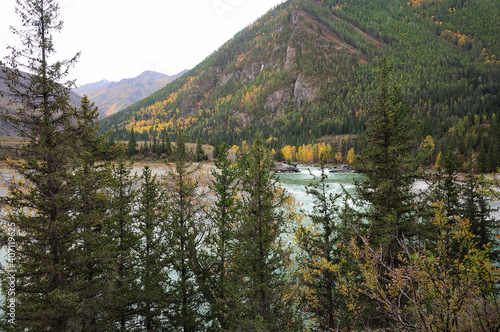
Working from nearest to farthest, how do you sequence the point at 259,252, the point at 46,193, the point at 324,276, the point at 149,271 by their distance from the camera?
the point at 46,193 < the point at 259,252 < the point at 324,276 < the point at 149,271

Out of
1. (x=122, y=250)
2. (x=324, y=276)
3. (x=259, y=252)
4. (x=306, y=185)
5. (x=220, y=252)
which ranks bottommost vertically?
(x=306, y=185)

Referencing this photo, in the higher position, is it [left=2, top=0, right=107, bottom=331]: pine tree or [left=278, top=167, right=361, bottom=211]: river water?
[left=2, top=0, right=107, bottom=331]: pine tree

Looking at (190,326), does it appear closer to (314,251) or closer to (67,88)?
(314,251)

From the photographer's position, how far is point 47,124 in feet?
22.5

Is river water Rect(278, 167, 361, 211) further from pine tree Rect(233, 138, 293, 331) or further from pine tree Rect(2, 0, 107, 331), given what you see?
pine tree Rect(2, 0, 107, 331)

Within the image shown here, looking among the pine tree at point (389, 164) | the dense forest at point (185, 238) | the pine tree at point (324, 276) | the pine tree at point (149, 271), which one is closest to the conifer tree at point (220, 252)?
the dense forest at point (185, 238)

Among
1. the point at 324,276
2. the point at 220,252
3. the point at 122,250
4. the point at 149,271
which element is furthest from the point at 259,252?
the point at 122,250

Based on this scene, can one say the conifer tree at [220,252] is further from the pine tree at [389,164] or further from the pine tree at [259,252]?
the pine tree at [389,164]

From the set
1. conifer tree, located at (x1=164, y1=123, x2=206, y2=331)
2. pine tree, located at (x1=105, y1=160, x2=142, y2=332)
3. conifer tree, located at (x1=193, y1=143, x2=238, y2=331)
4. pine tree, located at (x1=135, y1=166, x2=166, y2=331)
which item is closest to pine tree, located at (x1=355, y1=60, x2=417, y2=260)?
conifer tree, located at (x1=193, y1=143, x2=238, y2=331)

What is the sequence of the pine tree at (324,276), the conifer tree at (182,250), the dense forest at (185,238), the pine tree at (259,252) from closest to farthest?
1. the dense forest at (185,238)
2. the pine tree at (259,252)
3. the pine tree at (324,276)
4. the conifer tree at (182,250)

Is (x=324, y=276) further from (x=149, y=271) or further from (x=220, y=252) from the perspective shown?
(x=149, y=271)

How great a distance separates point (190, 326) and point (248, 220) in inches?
223

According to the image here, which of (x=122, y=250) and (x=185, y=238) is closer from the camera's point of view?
(x=122, y=250)

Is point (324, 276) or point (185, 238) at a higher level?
point (185, 238)
